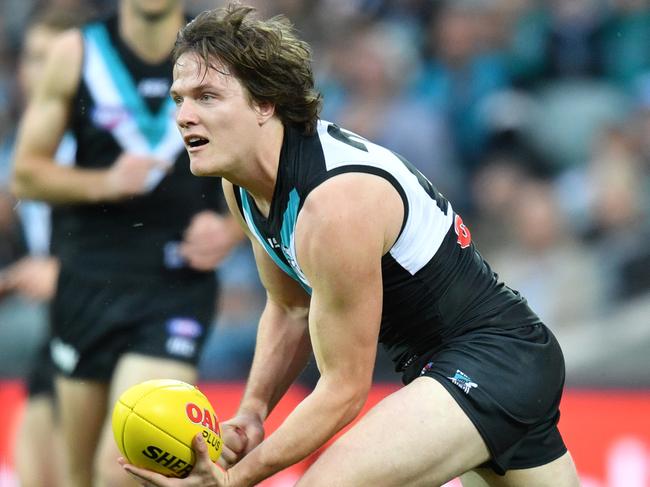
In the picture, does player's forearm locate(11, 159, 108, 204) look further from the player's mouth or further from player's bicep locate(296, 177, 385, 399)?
player's bicep locate(296, 177, 385, 399)

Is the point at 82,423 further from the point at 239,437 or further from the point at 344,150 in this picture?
the point at 344,150

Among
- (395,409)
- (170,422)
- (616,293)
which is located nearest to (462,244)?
(395,409)

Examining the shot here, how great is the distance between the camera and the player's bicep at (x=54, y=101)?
569cm

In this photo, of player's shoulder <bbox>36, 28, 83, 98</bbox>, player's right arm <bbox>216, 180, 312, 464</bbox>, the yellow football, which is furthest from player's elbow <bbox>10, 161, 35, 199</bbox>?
the yellow football

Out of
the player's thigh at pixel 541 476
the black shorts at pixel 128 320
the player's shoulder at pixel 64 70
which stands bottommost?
the black shorts at pixel 128 320

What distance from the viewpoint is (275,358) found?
4.39 meters

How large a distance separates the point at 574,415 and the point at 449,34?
357 centimetres

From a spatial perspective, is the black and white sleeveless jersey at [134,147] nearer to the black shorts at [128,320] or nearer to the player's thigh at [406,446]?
the black shorts at [128,320]

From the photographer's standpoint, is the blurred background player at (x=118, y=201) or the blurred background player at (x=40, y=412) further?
the blurred background player at (x=40, y=412)

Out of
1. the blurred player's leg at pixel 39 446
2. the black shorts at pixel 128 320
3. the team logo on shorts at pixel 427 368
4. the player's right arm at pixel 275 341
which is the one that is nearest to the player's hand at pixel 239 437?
the player's right arm at pixel 275 341

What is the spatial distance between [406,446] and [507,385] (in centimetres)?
44

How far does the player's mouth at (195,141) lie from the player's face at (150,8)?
2049mm

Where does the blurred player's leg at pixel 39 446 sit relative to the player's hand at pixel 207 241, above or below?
below

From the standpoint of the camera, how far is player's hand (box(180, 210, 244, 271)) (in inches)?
226
